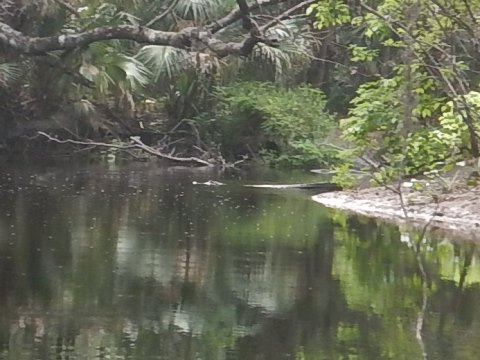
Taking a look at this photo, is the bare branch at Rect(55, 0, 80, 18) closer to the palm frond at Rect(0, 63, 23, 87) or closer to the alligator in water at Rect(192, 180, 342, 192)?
the palm frond at Rect(0, 63, 23, 87)

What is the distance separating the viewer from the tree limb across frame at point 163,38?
34.5 feet

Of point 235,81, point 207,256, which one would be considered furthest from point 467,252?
point 235,81

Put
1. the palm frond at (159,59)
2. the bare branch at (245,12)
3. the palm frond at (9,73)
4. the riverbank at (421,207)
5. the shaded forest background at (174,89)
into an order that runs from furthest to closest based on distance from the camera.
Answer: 1. the palm frond at (159,59)
2. the palm frond at (9,73)
3. the shaded forest background at (174,89)
4. the riverbank at (421,207)
5. the bare branch at (245,12)

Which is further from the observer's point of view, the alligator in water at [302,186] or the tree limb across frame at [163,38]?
the alligator in water at [302,186]

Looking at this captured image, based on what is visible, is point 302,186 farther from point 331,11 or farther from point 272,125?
point 331,11

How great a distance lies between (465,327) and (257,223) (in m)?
6.01

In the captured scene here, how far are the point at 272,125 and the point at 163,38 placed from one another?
14310 millimetres

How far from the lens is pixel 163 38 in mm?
11078

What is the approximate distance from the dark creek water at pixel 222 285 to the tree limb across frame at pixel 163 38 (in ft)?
6.72

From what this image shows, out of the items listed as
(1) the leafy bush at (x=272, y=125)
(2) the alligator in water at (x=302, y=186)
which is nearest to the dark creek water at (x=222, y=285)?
(2) the alligator in water at (x=302, y=186)

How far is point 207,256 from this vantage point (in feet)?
33.4

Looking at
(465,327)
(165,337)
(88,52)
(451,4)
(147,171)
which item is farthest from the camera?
(147,171)

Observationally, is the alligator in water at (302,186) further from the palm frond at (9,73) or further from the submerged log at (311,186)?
the palm frond at (9,73)

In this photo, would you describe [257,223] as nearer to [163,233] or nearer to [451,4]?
[163,233]
